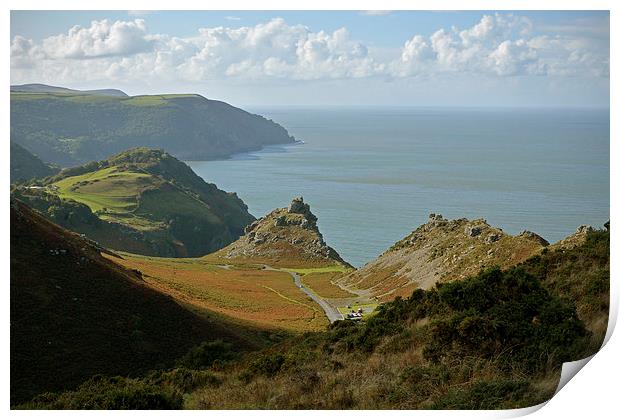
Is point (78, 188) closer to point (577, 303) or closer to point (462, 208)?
point (462, 208)

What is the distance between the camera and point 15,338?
14328 mm

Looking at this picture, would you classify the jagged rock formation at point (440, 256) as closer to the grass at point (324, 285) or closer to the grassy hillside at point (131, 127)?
the grass at point (324, 285)

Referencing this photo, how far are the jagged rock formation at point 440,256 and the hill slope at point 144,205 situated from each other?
39578 mm

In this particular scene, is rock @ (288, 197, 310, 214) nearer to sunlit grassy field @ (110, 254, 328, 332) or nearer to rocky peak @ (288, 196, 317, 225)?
rocky peak @ (288, 196, 317, 225)

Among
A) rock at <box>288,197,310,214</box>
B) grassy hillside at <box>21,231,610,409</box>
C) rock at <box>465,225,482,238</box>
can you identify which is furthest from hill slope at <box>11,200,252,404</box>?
rock at <box>288,197,310,214</box>

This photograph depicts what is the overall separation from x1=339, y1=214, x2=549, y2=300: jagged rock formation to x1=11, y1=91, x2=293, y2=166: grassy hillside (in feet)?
271

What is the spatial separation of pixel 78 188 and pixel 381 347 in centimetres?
8115

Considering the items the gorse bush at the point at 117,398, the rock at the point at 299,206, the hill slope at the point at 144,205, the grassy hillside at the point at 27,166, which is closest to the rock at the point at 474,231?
the gorse bush at the point at 117,398

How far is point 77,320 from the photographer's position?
52.9ft

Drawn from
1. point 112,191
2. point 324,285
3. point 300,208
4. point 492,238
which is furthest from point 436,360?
point 112,191

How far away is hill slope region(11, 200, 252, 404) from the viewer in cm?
1422

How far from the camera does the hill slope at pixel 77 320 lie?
46.6 feet

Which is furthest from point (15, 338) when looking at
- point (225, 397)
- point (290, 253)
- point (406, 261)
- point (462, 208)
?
point (462, 208)

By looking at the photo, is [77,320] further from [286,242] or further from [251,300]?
A: [286,242]
